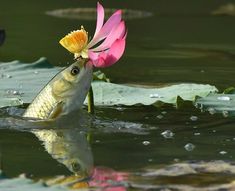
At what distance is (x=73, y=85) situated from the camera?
3.21 m

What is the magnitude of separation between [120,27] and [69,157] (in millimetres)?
499

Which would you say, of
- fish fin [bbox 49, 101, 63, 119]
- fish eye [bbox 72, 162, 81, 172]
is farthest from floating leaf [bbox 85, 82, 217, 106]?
fish eye [bbox 72, 162, 81, 172]

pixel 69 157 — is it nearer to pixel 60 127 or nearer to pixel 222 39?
pixel 60 127

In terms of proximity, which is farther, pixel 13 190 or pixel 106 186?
pixel 106 186

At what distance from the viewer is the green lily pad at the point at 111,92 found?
352 cm

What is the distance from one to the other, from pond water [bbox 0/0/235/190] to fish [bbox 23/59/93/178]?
2 centimetres

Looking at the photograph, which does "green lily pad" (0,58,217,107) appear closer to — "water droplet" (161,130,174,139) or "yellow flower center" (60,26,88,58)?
"water droplet" (161,130,174,139)

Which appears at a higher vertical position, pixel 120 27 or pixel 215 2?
pixel 120 27

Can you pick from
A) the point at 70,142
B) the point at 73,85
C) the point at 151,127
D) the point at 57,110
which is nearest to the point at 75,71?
the point at 73,85

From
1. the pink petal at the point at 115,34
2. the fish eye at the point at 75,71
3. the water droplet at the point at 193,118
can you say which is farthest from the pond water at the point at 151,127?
the pink petal at the point at 115,34

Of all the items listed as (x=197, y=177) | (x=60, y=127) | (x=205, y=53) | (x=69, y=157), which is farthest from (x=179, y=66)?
(x=197, y=177)

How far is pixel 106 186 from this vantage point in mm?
2277

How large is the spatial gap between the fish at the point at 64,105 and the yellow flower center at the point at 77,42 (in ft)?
0.19

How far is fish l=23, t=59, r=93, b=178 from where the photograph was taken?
3148 millimetres
